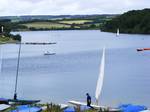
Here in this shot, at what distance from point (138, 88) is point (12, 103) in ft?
71.1

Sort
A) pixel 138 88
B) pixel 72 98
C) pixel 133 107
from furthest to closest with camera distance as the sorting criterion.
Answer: pixel 138 88 → pixel 72 98 → pixel 133 107

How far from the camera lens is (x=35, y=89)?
60875 millimetres

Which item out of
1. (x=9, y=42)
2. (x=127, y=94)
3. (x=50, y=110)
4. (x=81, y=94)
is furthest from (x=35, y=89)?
(x=9, y=42)

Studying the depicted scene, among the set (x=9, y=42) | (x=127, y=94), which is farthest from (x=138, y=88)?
(x=9, y=42)

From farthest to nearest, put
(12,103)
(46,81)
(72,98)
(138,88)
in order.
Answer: (46,81) → (138,88) → (72,98) → (12,103)

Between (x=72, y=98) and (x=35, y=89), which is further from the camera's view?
(x=35, y=89)

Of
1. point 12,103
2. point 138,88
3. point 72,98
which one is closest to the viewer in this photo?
point 12,103

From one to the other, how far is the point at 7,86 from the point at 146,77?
18206mm

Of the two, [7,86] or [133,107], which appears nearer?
[133,107]

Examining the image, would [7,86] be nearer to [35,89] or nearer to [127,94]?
[35,89]

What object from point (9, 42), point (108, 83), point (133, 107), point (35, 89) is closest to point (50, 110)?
point (133, 107)

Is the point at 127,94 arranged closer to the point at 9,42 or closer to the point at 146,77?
the point at 146,77

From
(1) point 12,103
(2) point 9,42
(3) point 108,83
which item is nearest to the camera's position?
(1) point 12,103

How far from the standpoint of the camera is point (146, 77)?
72500 mm
